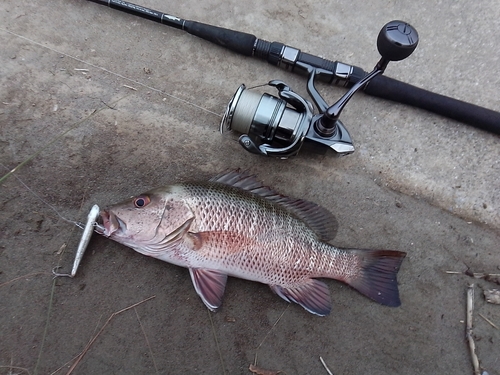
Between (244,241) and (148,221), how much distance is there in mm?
551

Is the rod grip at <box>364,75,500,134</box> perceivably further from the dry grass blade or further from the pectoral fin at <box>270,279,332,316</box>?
the dry grass blade

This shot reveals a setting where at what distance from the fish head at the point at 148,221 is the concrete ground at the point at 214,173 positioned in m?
0.23

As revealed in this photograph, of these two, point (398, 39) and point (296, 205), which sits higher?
point (398, 39)

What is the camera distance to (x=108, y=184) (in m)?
2.35

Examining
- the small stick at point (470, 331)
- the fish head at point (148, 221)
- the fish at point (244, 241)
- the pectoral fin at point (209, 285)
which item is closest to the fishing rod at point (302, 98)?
the fish at point (244, 241)

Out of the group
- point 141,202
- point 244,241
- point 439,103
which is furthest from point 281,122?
point 439,103

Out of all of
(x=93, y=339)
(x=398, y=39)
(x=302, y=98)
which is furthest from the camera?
(x=302, y=98)

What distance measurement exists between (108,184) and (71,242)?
0.41 metres

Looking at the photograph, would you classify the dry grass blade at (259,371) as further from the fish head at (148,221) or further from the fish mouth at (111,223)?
the fish mouth at (111,223)

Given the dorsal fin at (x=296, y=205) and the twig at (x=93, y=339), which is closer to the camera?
the twig at (x=93, y=339)

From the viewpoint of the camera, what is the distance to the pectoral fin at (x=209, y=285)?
2.16 m

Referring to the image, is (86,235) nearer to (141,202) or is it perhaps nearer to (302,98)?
(141,202)

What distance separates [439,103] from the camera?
2.56m

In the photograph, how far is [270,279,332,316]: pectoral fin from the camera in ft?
7.29
